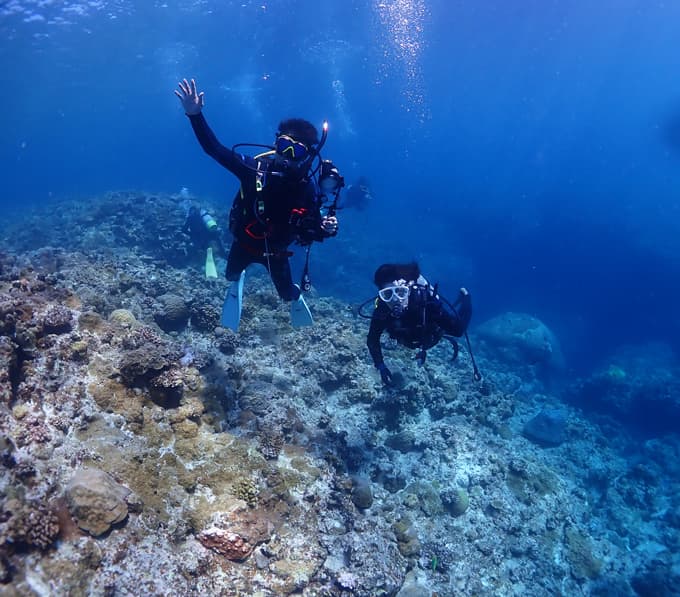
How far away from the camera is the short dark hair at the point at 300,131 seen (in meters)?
5.48

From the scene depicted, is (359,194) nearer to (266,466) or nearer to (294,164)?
(294,164)

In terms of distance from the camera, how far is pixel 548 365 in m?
21.9

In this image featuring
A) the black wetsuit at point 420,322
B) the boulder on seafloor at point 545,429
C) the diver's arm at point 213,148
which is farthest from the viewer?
the boulder on seafloor at point 545,429

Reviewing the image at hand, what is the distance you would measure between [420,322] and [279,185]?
2.96 meters

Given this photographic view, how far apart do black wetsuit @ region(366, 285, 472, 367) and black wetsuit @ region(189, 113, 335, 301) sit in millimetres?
1583

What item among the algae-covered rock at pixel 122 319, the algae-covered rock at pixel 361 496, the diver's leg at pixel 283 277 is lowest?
the algae-covered rock at pixel 361 496

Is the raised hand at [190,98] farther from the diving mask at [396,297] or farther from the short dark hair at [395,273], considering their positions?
the diving mask at [396,297]

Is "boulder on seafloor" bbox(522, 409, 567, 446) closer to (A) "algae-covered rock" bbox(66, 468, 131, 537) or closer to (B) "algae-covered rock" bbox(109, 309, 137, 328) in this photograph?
(B) "algae-covered rock" bbox(109, 309, 137, 328)

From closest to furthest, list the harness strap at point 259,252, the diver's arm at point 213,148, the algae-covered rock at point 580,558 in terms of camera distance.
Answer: the diver's arm at point 213,148, the harness strap at point 259,252, the algae-covered rock at point 580,558

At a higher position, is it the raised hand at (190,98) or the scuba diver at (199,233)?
the scuba diver at (199,233)

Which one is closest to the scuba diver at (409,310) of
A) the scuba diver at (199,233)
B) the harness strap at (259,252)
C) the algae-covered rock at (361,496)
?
the harness strap at (259,252)

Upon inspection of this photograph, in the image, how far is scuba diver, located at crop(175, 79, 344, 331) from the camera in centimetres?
546

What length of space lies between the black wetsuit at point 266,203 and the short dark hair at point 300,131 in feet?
1.58

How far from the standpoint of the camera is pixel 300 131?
5.51 m
